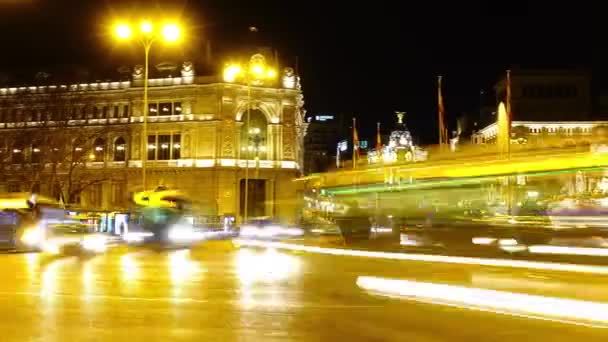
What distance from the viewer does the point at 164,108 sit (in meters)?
83.6

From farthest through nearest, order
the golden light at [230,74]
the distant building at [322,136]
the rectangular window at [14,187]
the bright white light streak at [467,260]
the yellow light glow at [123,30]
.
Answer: the distant building at [322,136], the golden light at [230,74], the rectangular window at [14,187], the yellow light glow at [123,30], the bright white light streak at [467,260]

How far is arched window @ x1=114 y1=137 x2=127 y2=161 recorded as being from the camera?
84.3 m

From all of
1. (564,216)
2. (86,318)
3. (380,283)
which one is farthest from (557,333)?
(564,216)

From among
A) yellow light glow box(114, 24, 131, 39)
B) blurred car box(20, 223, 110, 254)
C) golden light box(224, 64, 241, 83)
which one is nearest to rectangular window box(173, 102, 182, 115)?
golden light box(224, 64, 241, 83)

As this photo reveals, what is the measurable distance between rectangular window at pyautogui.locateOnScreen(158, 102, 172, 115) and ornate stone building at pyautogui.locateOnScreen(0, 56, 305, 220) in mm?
118

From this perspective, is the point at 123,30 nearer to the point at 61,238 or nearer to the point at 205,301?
the point at 61,238

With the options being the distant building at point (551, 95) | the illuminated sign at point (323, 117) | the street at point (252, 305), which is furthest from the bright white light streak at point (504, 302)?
the illuminated sign at point (323, 117)

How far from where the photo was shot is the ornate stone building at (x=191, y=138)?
266 feet

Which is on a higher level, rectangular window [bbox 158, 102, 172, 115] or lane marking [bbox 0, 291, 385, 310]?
rectangular window [bbox 158, 102, 172, 115]

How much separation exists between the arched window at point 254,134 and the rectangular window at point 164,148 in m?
8.92

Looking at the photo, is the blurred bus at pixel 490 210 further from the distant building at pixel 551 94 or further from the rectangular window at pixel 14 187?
the distant building at pixel 551 94

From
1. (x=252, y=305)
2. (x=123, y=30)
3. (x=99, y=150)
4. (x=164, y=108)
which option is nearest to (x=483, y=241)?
(x=252, y=305)

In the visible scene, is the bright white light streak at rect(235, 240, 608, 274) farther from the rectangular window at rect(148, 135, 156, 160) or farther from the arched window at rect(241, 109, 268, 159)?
the rectangular window at rect(148, 135, 156, 160)

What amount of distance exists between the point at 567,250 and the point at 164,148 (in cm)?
6473
